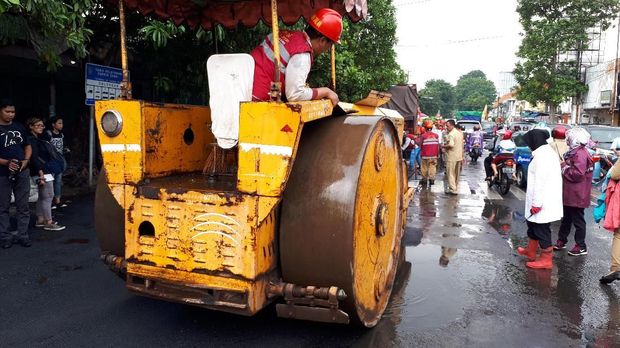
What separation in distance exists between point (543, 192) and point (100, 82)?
797 cm

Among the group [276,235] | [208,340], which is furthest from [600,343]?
[208,340]

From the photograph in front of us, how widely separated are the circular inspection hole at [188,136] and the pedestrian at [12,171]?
3.01 m

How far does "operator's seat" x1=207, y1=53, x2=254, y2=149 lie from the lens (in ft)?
10.9

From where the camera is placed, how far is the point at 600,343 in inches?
148

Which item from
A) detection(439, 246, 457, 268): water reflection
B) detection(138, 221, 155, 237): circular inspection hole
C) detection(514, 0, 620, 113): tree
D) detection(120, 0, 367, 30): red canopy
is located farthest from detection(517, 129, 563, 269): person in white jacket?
detection(514, 0, 620, 113): tree

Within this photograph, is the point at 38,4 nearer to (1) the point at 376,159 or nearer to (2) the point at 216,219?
(2) the point at 216,219

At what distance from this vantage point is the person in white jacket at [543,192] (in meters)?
5.56

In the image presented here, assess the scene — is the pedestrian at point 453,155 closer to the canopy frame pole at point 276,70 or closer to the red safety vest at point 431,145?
the red safety vest at point 431,145

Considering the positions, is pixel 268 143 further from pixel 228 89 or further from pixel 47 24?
pixel 47 24

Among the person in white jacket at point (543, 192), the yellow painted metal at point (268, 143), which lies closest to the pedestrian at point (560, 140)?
the person in white jacket at point (543, 192)

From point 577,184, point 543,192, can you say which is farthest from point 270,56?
point 577,184

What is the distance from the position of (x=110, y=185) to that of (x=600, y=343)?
376cm

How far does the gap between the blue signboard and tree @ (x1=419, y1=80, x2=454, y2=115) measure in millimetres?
84247

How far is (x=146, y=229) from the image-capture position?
128 inches
